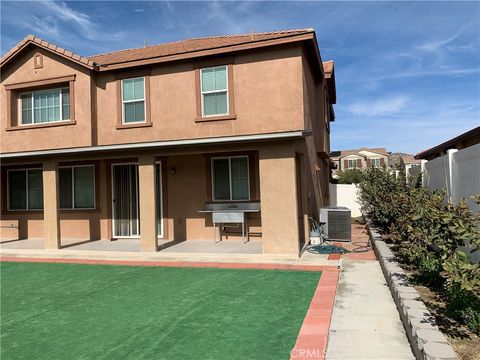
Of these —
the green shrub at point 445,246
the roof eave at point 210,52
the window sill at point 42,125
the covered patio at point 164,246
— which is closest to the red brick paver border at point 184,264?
the covered patio at point 164,246

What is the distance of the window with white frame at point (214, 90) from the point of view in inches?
441

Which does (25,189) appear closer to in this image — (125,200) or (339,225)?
(125,200)

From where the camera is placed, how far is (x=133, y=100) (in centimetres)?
1216

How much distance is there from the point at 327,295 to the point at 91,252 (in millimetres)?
7677

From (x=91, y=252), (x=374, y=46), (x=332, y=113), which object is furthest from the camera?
(x=332, y=113)

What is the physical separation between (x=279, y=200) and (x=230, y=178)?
10.3 ft

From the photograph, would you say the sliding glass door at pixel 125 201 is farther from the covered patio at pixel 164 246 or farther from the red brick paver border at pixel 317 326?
the red brick paver border at pixel 317 326

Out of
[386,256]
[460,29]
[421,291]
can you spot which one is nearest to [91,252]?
[386,256]

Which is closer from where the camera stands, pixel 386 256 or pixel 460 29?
pixel 386 256

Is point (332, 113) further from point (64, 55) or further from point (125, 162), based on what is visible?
point (64, 55)

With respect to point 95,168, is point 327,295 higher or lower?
lower

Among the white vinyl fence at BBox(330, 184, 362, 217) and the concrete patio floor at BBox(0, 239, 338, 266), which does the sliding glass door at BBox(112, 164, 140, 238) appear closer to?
the concrete patio floor at BBox(0, 239, 338, 266)

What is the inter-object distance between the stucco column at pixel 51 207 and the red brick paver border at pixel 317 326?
8.77 meters

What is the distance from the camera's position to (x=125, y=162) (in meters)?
13.7
